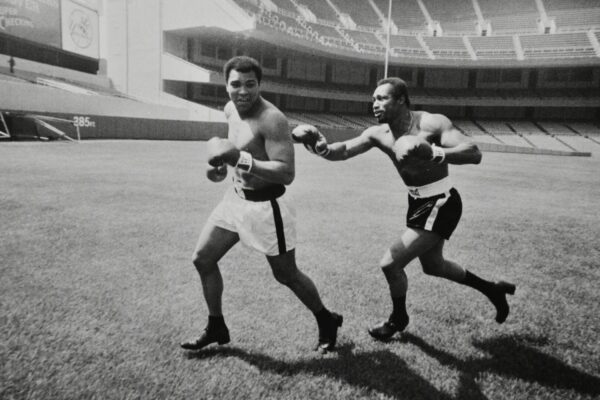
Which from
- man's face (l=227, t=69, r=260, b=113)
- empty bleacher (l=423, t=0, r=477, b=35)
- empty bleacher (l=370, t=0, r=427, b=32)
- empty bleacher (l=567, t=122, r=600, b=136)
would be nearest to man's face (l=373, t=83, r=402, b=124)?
man's face (l=227, t=69, r=260, b=113)

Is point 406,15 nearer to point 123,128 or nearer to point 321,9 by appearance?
point 321,9

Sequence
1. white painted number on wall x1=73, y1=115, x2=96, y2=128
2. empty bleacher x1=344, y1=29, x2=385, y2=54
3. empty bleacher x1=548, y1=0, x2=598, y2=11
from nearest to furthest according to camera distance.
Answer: white painted number on wall x1=73, y1=115, x2=96, y2=128 < empty bleacher x1=548, y1=0, x2=598, y2=11 < empty bleacher x1=344, y1=29, x2=385, y2=54

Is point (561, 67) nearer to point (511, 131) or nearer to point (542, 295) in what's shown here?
point (511, 131)

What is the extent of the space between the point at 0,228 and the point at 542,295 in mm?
6429

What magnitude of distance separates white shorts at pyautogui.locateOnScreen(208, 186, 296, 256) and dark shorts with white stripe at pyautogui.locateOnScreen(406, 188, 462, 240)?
1.05 m

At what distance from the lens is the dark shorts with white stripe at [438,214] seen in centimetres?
327

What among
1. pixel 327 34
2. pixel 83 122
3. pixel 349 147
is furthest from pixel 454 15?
pixel 349 147

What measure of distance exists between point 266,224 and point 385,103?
1.33m

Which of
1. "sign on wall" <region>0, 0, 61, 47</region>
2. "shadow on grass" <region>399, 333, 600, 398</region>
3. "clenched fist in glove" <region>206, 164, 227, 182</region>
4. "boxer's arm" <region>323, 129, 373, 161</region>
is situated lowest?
"shadow on grass" <region>399, 333, 600, 398</region>

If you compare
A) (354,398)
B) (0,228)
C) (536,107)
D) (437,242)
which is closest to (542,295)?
(437,242)

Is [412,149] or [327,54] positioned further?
[327,54]

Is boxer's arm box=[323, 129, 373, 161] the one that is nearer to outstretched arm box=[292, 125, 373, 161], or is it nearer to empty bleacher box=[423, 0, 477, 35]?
outstretched arm box=[292, 125, 373, 161]

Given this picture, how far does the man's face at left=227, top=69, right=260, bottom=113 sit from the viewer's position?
9.07 feet

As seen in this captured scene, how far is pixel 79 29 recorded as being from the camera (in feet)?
103
